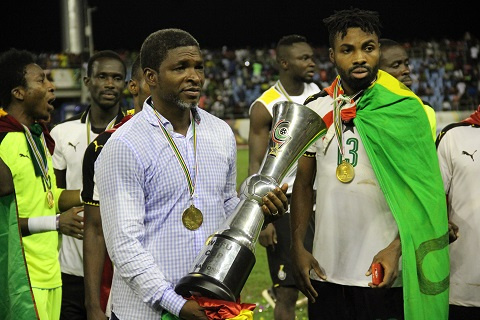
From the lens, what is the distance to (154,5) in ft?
147

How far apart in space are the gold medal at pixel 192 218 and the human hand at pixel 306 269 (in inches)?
42.1

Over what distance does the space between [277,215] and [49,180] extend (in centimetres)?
236

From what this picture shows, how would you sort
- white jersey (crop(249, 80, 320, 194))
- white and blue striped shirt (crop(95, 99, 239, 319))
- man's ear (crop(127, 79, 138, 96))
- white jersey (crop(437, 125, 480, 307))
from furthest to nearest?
white jersey (crop(249, 80, 320, 194))
man's ear (crop(127, 79, 138, 96))
white jersey (crop(437, 125, 480, 307))
white and blue striped shirt (crop(95, 99, 239, 319))

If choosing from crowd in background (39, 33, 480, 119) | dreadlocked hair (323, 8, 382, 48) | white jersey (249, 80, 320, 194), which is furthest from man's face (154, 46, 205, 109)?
crowd in background (39, 33, 480, 119)

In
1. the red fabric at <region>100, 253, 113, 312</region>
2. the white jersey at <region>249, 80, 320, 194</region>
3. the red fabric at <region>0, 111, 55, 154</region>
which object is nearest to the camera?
the red fabric at <region>100, 253, 113, 312</region>

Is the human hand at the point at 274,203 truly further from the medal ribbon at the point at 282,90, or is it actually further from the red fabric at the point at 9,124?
the medal ribbon at the point at 282,90

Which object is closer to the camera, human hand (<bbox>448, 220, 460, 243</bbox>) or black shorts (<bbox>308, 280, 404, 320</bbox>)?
black shorts (<bbox>308, 280, 404, 320</bbox>)

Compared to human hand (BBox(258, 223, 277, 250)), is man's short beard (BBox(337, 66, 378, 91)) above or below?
above

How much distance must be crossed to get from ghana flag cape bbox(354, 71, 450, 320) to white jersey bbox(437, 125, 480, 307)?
2.48 ft

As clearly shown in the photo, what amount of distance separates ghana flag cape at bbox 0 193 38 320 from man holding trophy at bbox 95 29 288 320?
1390mm

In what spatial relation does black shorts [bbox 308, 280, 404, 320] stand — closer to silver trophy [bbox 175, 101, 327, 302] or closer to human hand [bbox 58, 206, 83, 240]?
silver trophy [bbox 175, 101, 327, 302]

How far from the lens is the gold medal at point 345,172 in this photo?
14.4 feet

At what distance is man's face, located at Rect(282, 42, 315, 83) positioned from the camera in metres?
7.88

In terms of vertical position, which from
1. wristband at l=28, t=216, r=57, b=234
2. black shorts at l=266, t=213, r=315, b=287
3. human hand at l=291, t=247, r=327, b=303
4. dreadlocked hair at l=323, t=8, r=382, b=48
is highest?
dreadlocked hair at l=323, t=8, r=382, b=48
